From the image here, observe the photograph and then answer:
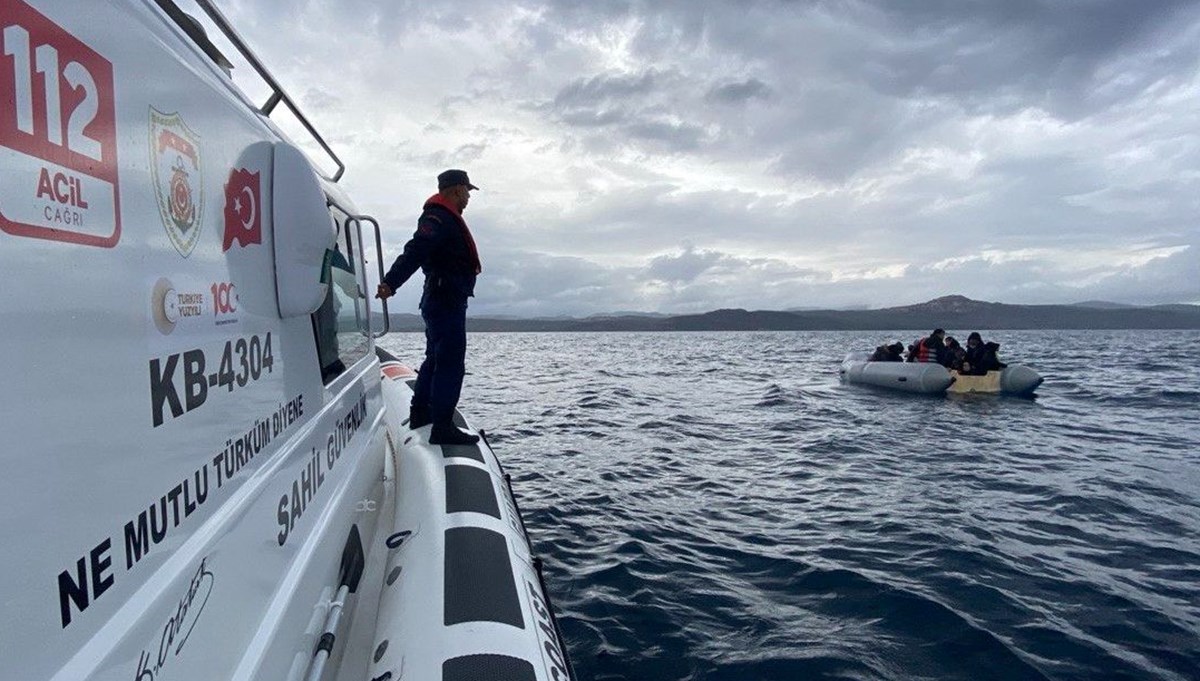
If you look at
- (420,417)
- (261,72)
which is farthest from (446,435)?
(261,72)

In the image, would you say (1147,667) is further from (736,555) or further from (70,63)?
(70,63)

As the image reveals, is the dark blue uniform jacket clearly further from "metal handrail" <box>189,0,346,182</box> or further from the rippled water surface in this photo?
the rippled water surface

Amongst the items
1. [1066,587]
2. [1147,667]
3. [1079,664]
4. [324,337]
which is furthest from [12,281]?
[1066,587]

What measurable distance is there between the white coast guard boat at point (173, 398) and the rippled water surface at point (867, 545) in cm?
203

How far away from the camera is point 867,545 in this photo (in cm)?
607

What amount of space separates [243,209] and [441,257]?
8.15ft

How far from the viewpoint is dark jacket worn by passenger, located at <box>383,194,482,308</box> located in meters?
4.25

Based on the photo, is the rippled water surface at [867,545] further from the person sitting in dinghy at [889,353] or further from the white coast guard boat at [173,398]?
the person sitting in dinghy at [889,353]

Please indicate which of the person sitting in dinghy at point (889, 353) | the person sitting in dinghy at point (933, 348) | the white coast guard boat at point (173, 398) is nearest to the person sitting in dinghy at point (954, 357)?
the person sitting in dinghy at point (933, 348)

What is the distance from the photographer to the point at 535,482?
8227 millimetres

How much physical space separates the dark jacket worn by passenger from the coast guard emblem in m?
2.60

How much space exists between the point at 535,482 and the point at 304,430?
19.4 ft

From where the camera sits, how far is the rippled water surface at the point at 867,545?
167 inches
